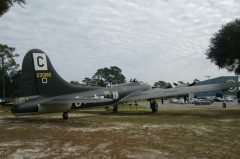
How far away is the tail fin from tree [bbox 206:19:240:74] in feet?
68.4

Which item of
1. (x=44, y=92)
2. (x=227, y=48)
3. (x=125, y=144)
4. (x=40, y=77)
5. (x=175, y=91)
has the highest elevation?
(x=227, y=48)

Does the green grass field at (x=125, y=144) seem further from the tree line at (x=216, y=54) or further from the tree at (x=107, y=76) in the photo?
the tree at (x=107, y=76)

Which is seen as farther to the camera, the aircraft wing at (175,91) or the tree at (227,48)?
the tree at (227,48)

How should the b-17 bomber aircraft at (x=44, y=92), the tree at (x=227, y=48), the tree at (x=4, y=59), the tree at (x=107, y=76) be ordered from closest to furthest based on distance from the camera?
1. the b-17 bomber aircraft at (x=44, y=92)
2. the tree at (x=227, y=48)
3. the tree at (x=4, y=59)
4. the tree at (x=107, y=76)

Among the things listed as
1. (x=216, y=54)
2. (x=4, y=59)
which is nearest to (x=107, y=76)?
(x=4, y=59)

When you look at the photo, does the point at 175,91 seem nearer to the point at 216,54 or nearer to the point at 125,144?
the point at 216,54

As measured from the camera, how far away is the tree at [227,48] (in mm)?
38562

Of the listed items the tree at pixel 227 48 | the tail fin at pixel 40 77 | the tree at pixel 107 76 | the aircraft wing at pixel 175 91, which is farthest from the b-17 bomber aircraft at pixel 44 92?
the tree at pixel 107 76

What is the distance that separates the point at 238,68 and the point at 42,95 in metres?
26.4

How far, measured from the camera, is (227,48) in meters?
39.0

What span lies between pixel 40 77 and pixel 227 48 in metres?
23.0

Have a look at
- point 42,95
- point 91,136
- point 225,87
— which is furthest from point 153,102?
point 91,136

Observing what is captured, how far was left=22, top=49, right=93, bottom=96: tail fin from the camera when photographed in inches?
985

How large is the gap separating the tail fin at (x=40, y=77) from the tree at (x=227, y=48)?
2084 cm
